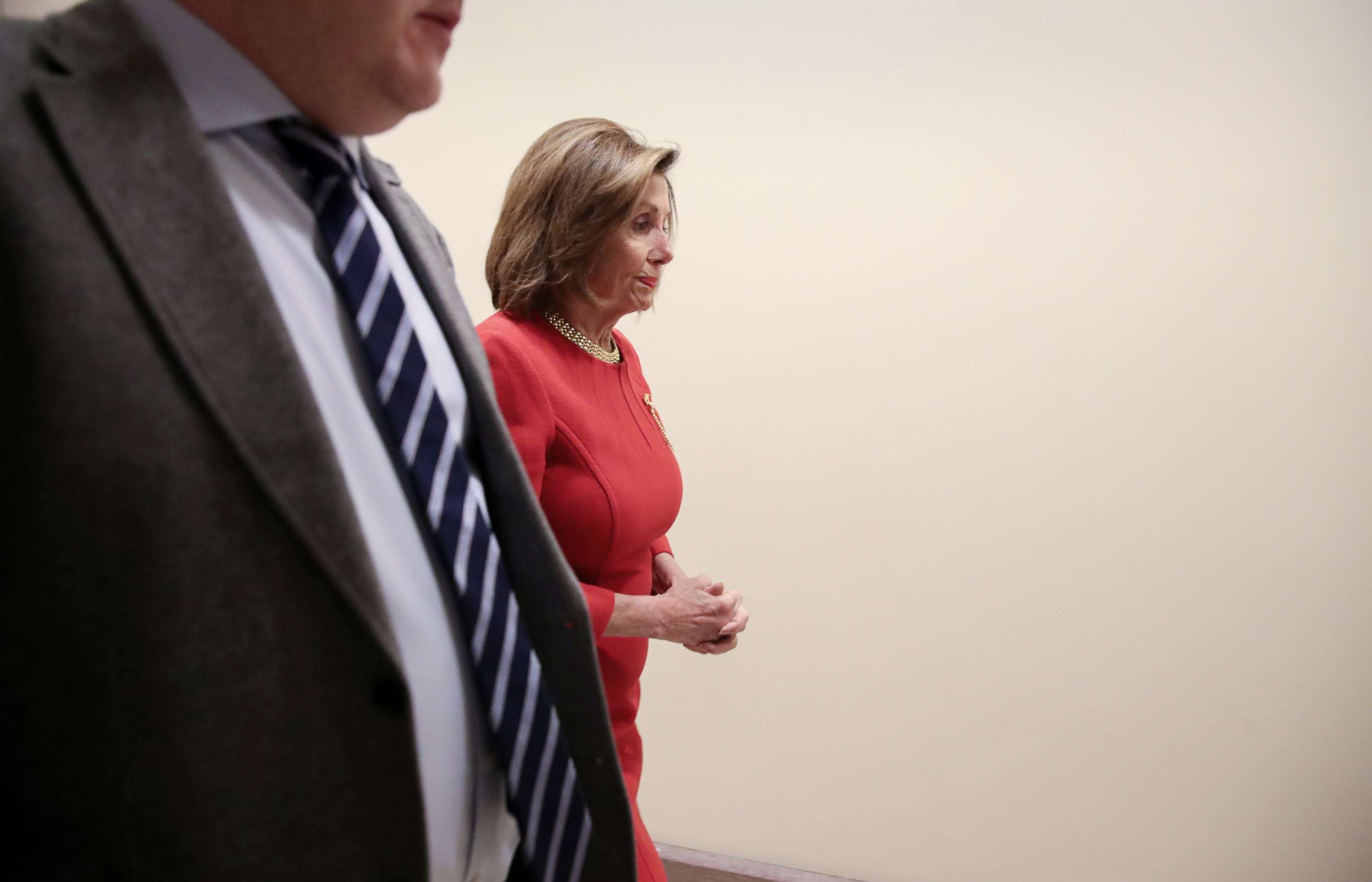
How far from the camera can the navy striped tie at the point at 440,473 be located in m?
0.76

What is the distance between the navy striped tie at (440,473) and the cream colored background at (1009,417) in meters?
1.79

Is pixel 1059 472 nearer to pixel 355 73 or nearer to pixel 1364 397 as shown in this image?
pixel 1364 397

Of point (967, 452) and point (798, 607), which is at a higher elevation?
point (967, 452)

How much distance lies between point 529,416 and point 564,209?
0.38 metres

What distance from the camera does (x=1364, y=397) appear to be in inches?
86.5

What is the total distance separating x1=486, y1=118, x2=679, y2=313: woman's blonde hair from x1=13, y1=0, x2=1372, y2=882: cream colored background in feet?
3.64

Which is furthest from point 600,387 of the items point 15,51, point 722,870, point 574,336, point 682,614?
point 722,870

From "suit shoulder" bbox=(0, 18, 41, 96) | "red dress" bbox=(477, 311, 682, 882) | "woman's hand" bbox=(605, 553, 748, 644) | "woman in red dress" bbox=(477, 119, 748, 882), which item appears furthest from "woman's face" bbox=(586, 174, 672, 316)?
"suit shoulder" bbox=(0, 18, 41, 96)

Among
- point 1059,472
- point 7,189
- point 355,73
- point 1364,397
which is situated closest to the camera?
point 7,189

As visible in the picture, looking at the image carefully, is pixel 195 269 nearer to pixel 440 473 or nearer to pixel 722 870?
pixel 440 473

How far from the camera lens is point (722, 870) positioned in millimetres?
2586

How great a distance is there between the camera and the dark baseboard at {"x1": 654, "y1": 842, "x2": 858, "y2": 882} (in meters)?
2.54

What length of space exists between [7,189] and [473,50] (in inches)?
95.4

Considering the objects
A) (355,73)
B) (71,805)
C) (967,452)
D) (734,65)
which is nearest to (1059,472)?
(967,452)
